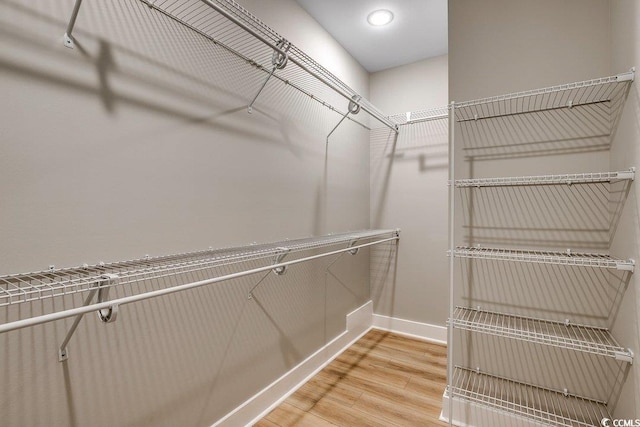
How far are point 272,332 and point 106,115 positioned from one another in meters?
1.32

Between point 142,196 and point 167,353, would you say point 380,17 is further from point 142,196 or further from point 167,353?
point 167,353

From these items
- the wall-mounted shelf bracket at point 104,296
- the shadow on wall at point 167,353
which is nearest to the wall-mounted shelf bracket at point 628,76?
the shadow on wall at point 167,353

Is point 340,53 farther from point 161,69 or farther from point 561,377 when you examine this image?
point 561,377

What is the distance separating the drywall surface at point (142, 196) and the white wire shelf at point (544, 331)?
1.02 m

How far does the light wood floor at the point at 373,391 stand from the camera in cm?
161

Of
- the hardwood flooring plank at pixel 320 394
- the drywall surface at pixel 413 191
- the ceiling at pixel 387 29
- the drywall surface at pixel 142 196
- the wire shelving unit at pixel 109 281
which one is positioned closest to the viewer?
the wire shelving unit at pixel 109 281

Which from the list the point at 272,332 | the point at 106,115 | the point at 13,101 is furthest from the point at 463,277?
the point at 13,101

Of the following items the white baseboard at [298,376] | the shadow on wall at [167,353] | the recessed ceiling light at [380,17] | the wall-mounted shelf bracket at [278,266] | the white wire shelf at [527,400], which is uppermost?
the recessed ceiling light at [380,17]

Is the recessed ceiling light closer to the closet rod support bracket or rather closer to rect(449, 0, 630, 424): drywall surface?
rect(449, 0, 630, 424): drywall surface

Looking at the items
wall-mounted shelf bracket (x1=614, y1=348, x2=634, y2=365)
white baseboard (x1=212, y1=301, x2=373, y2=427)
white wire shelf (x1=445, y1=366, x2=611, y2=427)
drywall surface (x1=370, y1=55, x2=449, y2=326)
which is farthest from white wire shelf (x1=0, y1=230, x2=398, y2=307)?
drywall surface (x1=370, y1=55, x2=449, y2=326)

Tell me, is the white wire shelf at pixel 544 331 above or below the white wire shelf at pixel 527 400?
above

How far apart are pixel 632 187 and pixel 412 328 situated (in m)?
1.94

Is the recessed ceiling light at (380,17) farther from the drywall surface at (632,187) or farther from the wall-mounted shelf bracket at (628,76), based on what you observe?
the wall-mounted shelf bracket at (628,76)

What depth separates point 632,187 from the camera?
115cm
